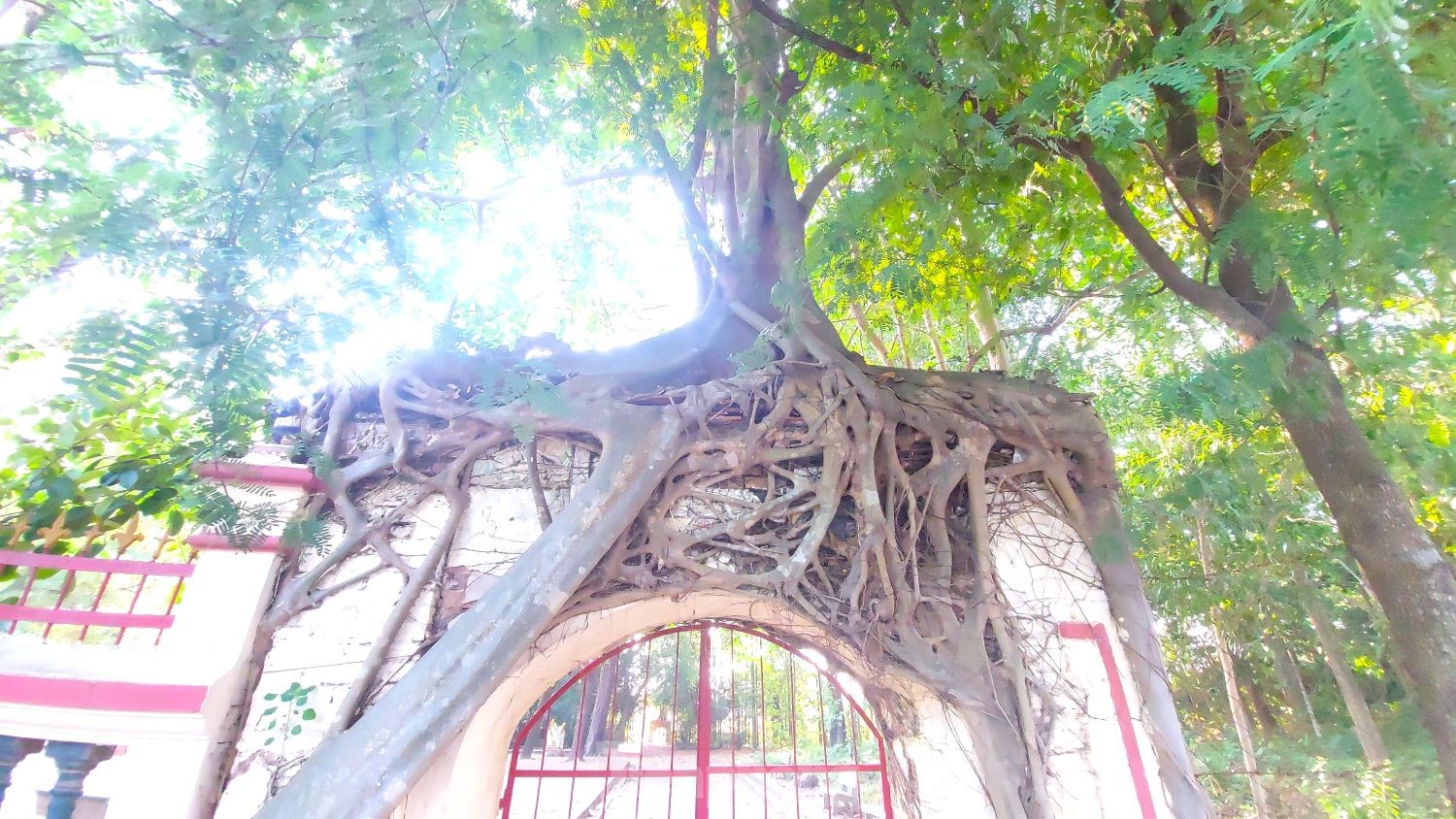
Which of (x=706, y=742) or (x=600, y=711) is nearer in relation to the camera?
(x=706, y=742)

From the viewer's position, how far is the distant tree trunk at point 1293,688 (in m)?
8.16

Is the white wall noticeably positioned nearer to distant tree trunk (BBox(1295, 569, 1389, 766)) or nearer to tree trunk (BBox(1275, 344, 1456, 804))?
tree trunk (BBox(1275, 344, 1456, 804))

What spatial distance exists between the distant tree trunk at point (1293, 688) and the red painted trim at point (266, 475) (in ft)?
33.2

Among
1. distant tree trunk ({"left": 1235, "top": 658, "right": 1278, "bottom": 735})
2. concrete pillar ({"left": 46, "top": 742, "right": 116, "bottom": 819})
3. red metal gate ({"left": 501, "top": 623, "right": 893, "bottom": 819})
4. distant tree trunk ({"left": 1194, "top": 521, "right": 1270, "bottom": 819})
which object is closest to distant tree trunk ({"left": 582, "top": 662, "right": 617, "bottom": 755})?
red metal gate ({"left": 501, "top": 623, "right": 893, "bottom": 819})

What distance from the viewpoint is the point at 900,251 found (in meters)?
3.95

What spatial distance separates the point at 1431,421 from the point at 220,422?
5.96m

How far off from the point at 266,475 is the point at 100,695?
2.77ft

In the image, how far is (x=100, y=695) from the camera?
6.34ft

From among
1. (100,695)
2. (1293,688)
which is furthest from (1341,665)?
(100,695)

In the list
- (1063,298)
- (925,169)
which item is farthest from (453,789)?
(1063,298)

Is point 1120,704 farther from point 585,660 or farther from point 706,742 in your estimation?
point 585,660

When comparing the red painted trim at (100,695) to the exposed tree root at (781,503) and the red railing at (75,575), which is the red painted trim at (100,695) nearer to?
the red railing at (75,575)

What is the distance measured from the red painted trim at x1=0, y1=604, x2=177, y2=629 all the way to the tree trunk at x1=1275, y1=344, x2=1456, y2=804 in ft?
14.3

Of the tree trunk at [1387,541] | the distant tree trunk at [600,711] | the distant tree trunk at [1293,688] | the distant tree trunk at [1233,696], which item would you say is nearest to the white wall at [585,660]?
the tree trunk at [1387,541]
